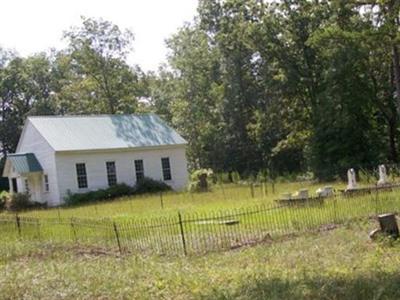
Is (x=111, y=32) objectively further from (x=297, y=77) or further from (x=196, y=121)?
(x=297, y=77)

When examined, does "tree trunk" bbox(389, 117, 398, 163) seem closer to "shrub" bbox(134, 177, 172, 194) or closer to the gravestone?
"shrub" bbox(134, 177, 172, 194)

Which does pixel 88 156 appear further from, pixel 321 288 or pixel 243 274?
pixel 321 288

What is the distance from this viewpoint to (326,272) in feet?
28.4

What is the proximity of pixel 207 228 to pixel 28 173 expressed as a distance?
94.1 ft

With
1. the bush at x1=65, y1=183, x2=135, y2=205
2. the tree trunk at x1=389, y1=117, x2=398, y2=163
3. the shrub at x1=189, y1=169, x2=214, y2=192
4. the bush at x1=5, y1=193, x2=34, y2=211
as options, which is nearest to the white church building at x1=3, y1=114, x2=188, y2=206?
the bush at x1=65, y1=183, x2=135, y2=205

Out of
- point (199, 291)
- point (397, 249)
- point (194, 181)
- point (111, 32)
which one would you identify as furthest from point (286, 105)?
point (199, 291)

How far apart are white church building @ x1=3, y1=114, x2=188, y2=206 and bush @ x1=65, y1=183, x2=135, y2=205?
88 centimetres

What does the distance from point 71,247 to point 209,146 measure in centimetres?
4621

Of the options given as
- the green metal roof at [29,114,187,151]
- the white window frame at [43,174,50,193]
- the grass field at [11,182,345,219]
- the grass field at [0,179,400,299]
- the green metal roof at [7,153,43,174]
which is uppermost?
the green metal roof at [29,114,187,151]

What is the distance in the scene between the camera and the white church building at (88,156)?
4275 centimetres

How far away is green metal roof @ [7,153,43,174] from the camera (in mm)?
43469

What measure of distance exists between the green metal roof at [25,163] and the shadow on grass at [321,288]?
3744 cm

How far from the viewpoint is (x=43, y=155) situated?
43562 mm

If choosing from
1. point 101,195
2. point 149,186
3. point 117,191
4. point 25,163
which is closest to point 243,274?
point 101,195
